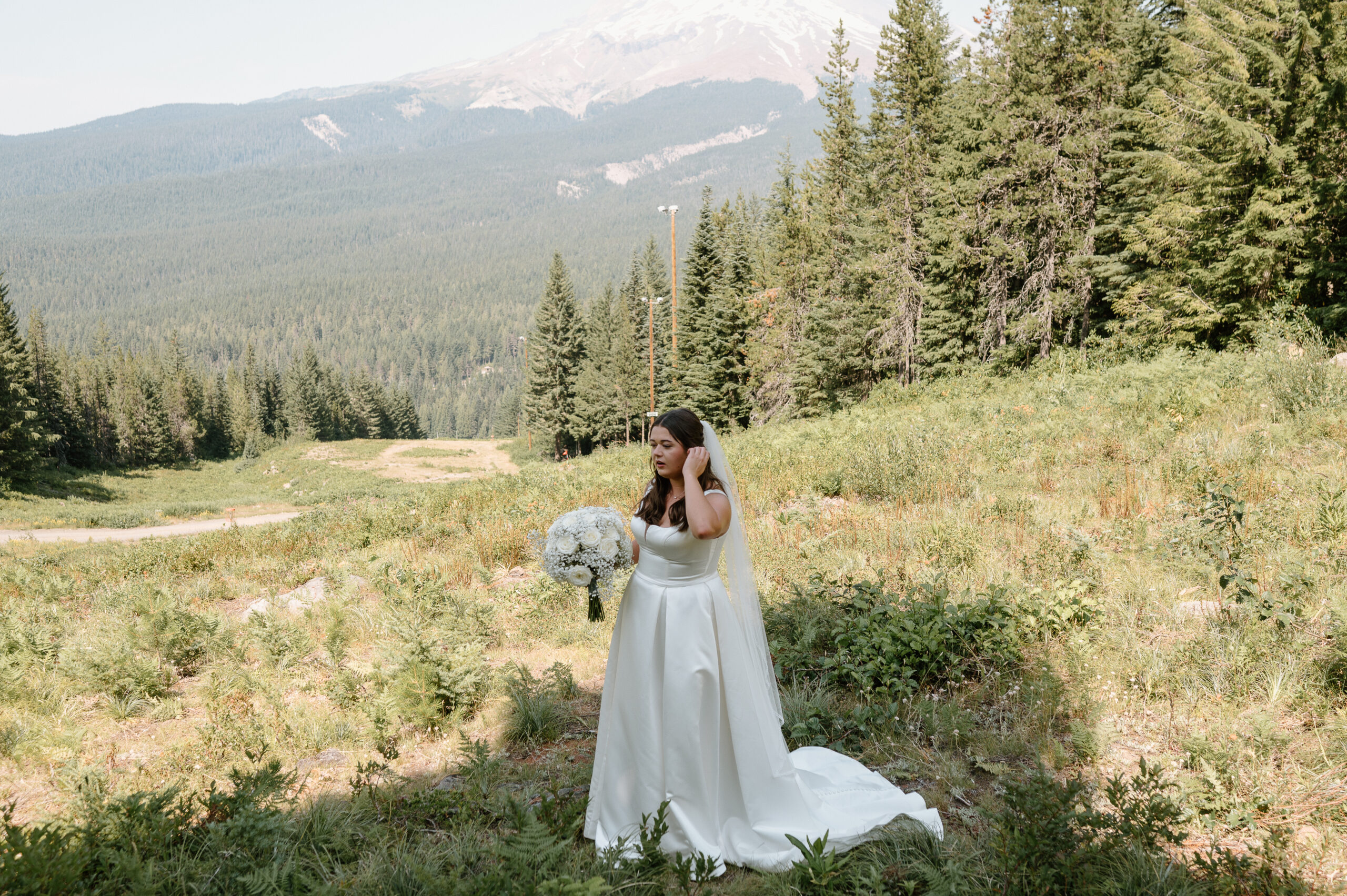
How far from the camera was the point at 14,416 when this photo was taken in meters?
36.7

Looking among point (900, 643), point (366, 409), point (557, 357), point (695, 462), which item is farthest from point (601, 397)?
point (366, 409)

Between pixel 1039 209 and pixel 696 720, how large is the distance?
2189cm

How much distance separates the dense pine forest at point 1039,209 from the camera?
1366 centimetres

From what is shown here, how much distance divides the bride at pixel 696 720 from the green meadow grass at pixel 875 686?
210mm

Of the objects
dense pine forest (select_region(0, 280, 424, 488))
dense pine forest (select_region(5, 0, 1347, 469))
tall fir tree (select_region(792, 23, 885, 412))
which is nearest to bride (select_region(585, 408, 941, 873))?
dense pine forest (select_region(5, 0, 1347, 469))

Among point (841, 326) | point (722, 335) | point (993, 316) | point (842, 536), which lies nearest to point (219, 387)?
point (722, 335)

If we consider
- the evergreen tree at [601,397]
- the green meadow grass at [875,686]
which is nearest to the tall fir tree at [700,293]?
the evergreen tree at [601,397]

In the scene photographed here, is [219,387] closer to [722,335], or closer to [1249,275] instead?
[722,335]

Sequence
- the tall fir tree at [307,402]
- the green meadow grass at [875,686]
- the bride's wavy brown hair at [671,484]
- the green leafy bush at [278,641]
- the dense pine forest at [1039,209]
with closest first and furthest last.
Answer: the green meadow grass at [875,686] < the bride's wavy brown hair at [671,484] < the green leafy bush at [278,641] < the dense pine forest at [1039,209] < the tall fir tree at [307,402]

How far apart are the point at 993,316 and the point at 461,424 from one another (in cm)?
15334

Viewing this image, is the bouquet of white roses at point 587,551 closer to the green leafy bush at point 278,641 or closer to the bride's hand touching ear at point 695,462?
the bride's hand touching ear at point 695,462

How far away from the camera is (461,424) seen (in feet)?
539

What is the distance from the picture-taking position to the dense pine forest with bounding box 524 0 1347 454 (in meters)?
13.7

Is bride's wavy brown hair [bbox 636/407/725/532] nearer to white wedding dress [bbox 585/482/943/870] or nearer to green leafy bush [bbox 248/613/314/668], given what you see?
white wedding dress [bbox 585/482/943/870]
